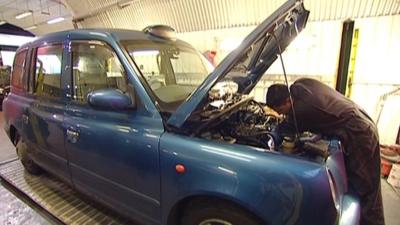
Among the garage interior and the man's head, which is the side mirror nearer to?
the man's head

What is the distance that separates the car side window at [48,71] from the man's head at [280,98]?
1771 mm

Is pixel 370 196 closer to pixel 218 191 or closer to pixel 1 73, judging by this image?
pixel 218 191

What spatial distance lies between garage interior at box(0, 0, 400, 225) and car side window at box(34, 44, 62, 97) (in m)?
1.10

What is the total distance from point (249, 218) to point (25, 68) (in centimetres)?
279

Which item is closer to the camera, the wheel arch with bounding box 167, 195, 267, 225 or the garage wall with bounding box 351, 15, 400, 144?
Answer: the wheel arch with bounding box 167, 195, 267, 225

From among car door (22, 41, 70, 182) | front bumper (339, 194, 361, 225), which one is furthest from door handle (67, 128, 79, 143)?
front bumper (339, 194, 361, 225)

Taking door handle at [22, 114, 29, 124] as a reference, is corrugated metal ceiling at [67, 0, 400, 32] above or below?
above

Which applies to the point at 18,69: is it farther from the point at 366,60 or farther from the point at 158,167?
the point at 366,60

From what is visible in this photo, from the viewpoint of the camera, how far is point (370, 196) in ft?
5.71

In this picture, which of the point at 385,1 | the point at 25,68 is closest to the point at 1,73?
the point at 25,68

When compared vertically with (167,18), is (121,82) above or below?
below

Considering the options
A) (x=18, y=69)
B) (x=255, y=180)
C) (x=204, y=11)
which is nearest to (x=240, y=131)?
(x=255, y=180)

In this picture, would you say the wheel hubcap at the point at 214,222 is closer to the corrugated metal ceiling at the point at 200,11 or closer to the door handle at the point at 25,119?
the door handle at the point at 25,119

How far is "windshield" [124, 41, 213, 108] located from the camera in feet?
6.04
